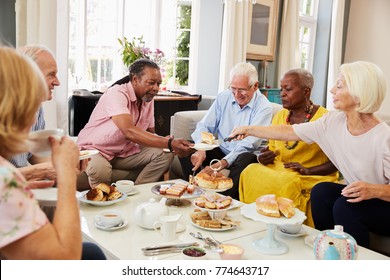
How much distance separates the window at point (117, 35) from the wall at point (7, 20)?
1143 millimetres

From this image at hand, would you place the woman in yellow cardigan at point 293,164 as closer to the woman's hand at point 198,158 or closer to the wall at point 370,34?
the woman's hand at point 198,158

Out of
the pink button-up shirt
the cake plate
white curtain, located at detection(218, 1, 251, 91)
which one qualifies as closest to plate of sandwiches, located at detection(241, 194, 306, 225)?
the cake plate

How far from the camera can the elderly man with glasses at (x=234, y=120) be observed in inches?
108

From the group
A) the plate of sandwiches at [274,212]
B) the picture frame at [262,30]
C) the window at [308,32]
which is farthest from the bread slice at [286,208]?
the window at [308,32]

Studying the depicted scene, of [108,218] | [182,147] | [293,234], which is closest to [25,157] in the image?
[108,218]

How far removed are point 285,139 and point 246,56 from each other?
3210 millimetres

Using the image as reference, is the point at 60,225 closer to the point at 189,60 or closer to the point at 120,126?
the point at 120,126

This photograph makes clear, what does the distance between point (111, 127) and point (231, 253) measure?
5.17ft

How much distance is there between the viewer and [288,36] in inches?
235

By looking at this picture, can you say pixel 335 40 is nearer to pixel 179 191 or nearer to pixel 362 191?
pixel 362 191

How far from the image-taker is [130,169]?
2.90 meters

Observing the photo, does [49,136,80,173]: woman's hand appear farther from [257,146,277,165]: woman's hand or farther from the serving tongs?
[257,146,277,165]: woman's hand

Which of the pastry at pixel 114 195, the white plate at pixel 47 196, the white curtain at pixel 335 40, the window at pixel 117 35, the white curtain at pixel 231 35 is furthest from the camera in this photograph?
the white curtain at pixel 335 40

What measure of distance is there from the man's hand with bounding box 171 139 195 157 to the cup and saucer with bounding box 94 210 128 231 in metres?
0.96
